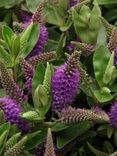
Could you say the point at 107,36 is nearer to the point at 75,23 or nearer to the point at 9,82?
the point at 75,23

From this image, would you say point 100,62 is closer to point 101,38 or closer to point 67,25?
point 101,38

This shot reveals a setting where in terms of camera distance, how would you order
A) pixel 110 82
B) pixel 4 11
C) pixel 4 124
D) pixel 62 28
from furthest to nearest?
pixel 4 11 < pixel 62 28 < pixel 110 82 < pixel 4 124

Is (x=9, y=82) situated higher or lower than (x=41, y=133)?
higher

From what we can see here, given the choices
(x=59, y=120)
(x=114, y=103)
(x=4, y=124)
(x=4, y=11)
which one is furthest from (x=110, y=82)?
(x=4, y=11)

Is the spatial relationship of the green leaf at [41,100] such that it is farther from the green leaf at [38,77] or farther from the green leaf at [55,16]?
the green leaf at [55,16]

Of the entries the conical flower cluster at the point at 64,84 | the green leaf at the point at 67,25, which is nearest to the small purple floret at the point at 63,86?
the conical flower cluster at the point at 64,84

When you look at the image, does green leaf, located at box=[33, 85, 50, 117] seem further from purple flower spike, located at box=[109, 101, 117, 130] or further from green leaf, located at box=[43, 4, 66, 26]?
green leaf, located at box=[43, 4, 66, 26]
